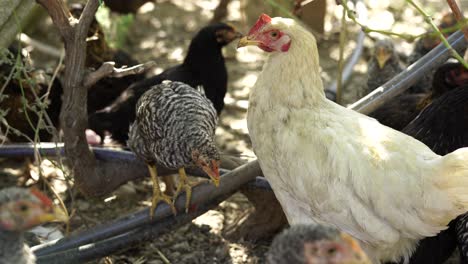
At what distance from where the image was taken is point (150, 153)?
343 centimetres

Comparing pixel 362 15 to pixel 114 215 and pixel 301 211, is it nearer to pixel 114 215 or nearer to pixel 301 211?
pixel 301 211

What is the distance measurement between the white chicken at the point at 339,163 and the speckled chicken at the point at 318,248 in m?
0.59

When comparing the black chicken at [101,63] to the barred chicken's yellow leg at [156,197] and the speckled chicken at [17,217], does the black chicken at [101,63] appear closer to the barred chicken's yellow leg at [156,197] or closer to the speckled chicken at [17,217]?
the barred chicken's yellow leg at [156,197]

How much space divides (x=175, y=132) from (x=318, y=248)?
1.36 meters

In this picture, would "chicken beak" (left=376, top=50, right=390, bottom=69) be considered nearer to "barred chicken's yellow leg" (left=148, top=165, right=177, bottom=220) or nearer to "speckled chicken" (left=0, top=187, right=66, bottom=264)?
"barred chicken's yellow leg" (left=148, top=165, right=177, bottom=220)

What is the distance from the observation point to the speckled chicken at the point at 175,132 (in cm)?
318

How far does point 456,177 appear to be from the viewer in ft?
8.32

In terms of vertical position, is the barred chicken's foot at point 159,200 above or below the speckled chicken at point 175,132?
below

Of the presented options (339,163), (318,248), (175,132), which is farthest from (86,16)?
(318,248)

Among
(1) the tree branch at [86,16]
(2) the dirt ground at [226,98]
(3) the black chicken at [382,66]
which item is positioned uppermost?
(1) the tree branch at [86,16]

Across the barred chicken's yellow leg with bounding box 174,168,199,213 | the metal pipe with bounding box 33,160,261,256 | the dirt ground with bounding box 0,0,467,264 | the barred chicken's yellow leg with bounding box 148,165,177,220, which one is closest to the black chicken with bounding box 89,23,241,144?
the dirt ground with bounding box 0,0,467,264

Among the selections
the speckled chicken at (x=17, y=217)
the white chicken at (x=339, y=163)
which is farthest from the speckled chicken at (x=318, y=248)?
the speckled chicken at (x=17, y=217)

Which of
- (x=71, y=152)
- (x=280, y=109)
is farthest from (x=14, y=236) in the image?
(x=280, y=109)

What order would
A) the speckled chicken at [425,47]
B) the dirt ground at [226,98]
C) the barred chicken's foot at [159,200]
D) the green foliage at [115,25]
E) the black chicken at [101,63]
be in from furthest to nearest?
the green foliage at [115,25] < the speckled chicken at [425,47] < the black chicken at [101,63] < the dirt ground at [226,98] < the barred chicken's foot at [159,200]
